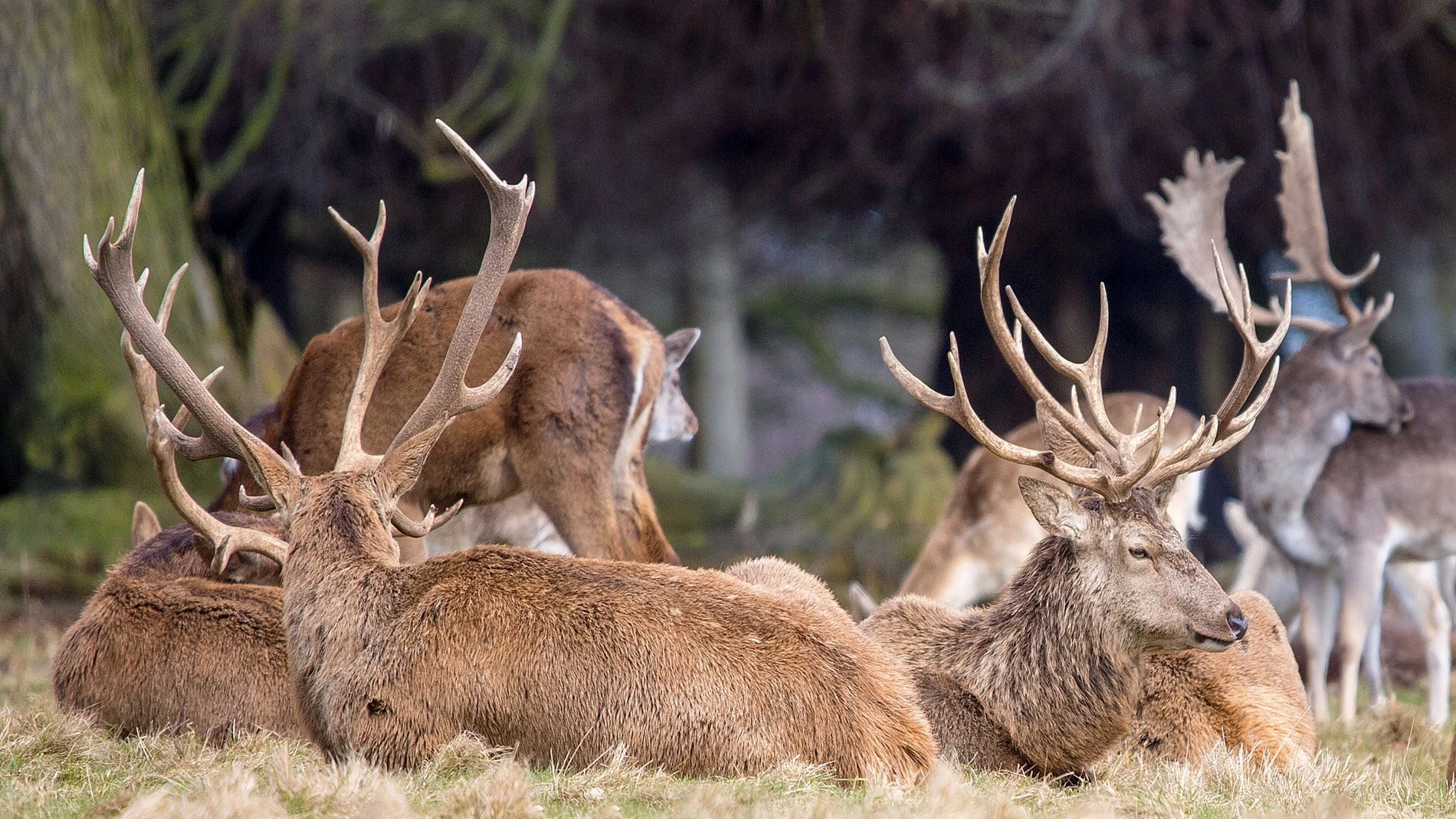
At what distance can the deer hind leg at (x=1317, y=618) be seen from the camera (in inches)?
327

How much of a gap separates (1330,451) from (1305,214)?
1311 mm

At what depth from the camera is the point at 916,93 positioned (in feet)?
40.4

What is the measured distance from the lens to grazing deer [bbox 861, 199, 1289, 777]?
507 centimetres

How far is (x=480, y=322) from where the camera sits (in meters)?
5.36

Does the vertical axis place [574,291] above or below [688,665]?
above

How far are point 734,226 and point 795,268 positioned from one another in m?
4.60

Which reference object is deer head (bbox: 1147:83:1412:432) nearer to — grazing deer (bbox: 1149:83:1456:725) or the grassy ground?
grazing deer (bbox: 1149:83:1456:725)

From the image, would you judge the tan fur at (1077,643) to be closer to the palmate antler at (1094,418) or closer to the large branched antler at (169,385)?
the palmate antler at (1094,418)

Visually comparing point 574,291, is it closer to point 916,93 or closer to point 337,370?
point 337,370

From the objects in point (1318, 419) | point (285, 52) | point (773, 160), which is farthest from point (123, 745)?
point (773, 160)

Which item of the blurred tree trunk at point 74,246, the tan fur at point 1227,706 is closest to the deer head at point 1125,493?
the tan fur at point 1227,706

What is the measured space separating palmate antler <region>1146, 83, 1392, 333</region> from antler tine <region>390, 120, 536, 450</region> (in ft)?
13.9

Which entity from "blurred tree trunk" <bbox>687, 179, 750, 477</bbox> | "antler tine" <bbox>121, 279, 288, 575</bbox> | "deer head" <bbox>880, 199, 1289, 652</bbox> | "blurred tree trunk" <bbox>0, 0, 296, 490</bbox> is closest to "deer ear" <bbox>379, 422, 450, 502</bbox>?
"antler tine" <bbox>121, 279, 288, 575</bbox>

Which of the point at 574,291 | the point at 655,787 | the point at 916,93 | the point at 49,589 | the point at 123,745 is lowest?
the point at 49,589
